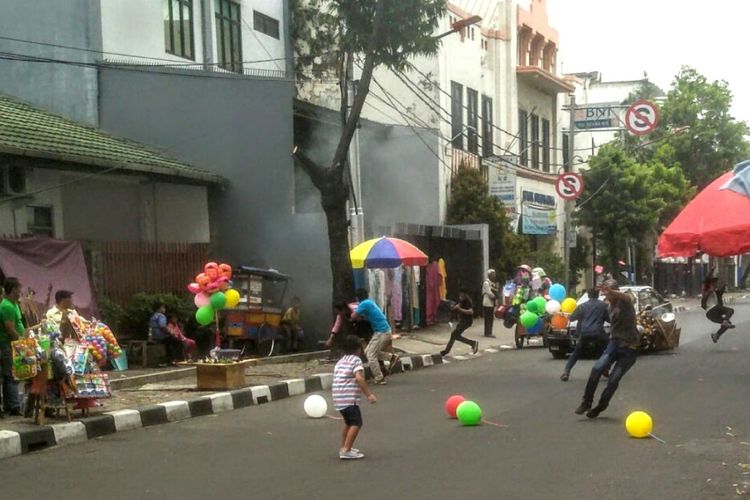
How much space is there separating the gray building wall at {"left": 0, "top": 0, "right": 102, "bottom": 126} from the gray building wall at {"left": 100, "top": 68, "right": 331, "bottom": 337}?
18.3 inches

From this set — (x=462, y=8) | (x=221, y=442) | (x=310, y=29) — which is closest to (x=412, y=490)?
(x=221, y=442)

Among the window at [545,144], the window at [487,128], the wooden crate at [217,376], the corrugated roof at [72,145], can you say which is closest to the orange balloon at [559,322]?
the corrugated roof at [72,145]

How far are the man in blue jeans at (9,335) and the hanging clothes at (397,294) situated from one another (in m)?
15.4

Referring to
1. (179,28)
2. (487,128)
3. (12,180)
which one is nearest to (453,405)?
(12,180)

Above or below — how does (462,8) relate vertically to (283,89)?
above

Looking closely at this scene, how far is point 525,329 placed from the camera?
85.7ft

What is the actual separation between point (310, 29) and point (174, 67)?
7.62m

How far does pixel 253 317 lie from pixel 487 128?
18.1 metres

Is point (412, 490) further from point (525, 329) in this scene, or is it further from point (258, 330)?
point (525, 329)

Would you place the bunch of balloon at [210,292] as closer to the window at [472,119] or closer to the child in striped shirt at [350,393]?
the child in striped shirt at [350,393]

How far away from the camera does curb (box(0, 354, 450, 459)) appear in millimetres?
11602

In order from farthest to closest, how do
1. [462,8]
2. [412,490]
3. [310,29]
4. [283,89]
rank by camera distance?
1. [462,8]
2. [310,29]
3. [283,89]
4. [412,490]

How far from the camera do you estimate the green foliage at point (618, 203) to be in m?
45.0

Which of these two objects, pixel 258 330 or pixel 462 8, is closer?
pixel 258 330
